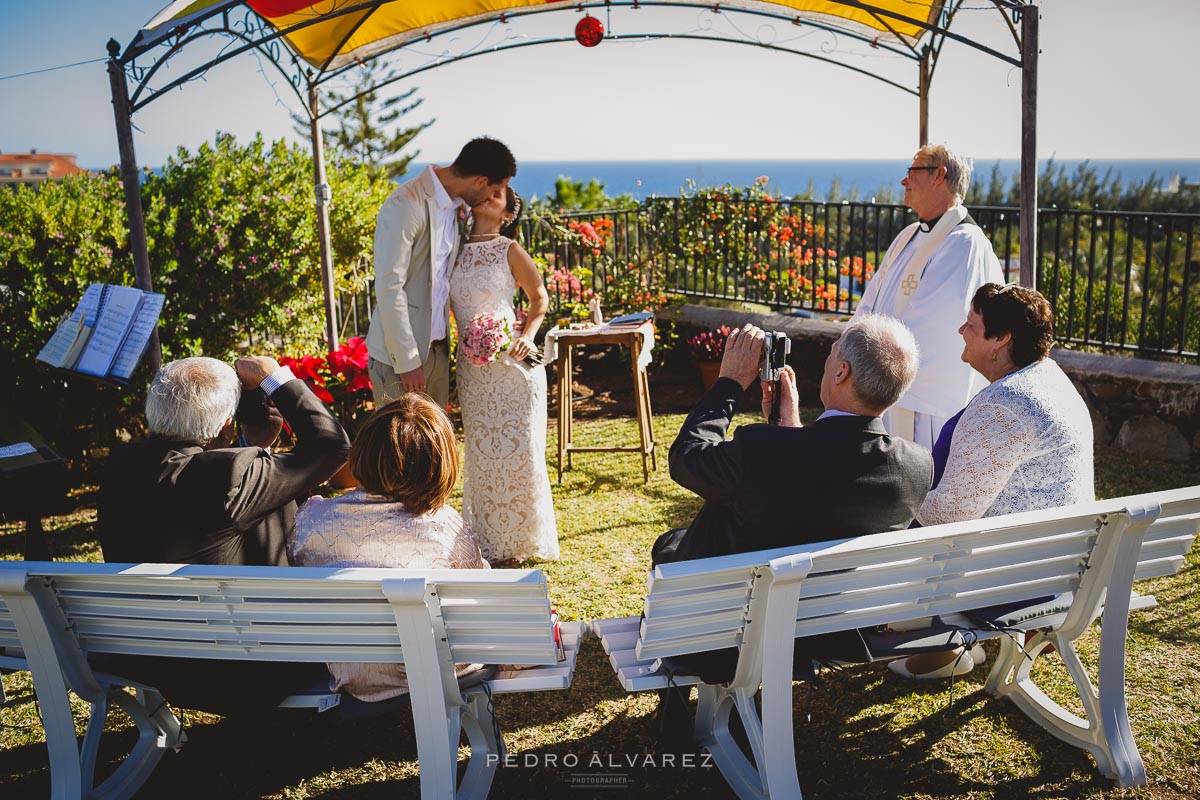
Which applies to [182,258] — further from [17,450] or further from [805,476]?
[805,476]

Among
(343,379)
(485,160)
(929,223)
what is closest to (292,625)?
(485,160)

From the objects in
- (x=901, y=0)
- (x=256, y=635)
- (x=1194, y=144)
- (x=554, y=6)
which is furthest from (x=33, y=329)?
(x=1194, y=144)

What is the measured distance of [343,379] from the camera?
6.02 metres

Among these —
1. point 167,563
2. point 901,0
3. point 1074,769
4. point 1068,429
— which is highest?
point 901,0

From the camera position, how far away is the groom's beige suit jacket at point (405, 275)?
438 centimetres

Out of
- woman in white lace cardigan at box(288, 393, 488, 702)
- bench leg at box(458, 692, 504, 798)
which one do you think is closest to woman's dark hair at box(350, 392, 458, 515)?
woman in white lace cardigan at box(288, 393, 488, 702)

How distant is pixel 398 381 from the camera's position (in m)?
4.62

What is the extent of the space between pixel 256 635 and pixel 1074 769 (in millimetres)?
2506

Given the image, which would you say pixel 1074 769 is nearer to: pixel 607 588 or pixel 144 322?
pixel 607 588

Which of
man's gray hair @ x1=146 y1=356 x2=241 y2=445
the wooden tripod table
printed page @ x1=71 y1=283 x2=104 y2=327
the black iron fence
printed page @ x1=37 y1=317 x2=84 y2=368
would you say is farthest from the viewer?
the black iron fence

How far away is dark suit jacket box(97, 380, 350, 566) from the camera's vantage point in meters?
2.55

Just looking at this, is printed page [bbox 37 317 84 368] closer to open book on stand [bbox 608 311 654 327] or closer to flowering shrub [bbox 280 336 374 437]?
flowering shrub [bbox 280 336 374 437]

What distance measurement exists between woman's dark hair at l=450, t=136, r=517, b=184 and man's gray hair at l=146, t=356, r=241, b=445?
2060 millimetres

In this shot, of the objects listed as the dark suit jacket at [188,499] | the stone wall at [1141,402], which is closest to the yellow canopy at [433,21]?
the stone wall at [1141,402]
